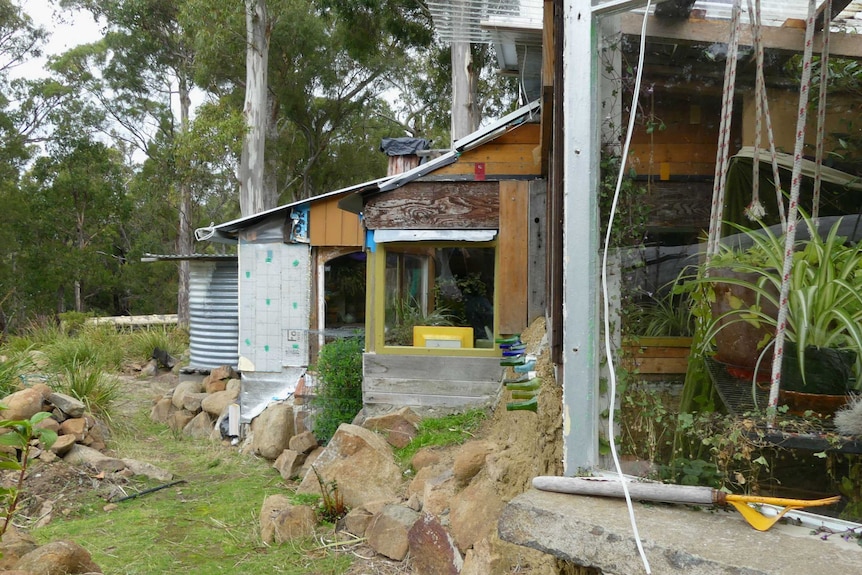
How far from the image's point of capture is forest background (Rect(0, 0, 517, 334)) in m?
20.4

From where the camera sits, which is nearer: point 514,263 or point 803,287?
point 803,287

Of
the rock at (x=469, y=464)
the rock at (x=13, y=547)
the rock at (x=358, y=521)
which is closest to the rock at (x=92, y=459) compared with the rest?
the rock at (x=13, y=547)

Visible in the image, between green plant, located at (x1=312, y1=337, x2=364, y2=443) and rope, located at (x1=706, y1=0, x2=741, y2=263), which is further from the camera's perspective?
green plant, located at (x1=312, y1=337, x2=364, y2=443)

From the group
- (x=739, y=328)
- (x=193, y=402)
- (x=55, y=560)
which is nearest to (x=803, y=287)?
(x=739, y=328)

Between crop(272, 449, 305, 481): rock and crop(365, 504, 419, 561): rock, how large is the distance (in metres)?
2.76

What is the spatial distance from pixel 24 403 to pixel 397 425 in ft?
12.9

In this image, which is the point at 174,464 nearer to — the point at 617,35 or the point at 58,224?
the point at 617,35

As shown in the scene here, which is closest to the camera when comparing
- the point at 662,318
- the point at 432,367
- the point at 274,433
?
the point at 662,318

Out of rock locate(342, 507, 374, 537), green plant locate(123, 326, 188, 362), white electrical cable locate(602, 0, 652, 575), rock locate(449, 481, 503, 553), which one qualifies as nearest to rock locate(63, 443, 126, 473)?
rock locate(342, 507, 374, 537)

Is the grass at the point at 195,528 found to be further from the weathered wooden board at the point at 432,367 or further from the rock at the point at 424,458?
the weathered wooden board at the point at 432,367

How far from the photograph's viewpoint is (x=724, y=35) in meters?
2.17

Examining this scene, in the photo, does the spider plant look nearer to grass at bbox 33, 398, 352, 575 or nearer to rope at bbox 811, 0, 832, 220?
rope at bbox 811, 0, 832, 220

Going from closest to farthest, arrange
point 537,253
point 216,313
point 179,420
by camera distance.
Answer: point 537,253 < point 179,420 < point 216,313

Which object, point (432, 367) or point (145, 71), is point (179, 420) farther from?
point (145, 71)
